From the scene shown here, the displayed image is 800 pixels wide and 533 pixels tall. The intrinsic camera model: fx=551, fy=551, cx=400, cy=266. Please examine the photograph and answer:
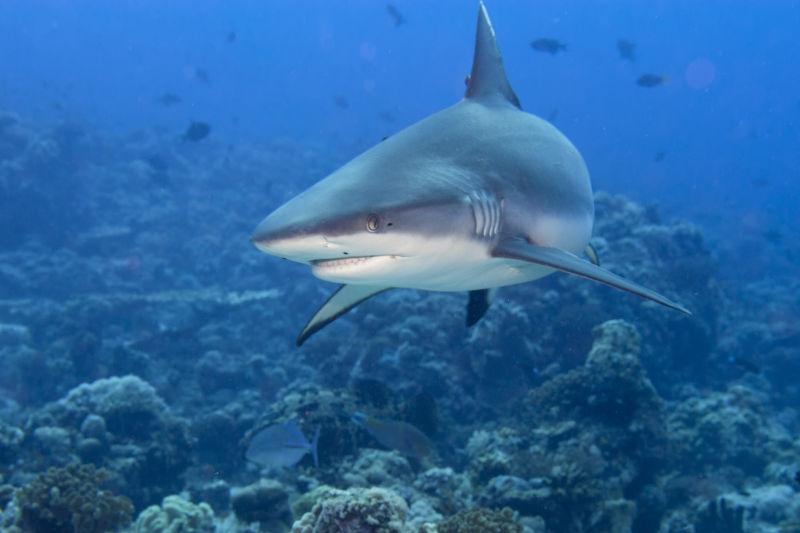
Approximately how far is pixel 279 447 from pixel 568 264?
13.4 feet

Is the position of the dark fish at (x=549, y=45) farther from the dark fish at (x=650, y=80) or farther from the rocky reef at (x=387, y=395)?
the rocky reef at (x=387, y=395)

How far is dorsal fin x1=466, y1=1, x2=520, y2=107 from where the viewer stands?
15.0 ft

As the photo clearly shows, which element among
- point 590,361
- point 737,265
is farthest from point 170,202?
point 737,265

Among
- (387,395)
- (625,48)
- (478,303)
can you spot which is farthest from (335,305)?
(625,48)

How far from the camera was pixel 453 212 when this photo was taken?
2.79 meters

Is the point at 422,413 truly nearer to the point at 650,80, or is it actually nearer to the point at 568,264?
the point at 568,264

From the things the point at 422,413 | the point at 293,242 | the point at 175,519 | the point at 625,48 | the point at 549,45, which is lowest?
the point at 175,519

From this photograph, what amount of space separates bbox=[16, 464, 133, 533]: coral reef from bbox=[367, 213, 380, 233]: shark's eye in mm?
4144

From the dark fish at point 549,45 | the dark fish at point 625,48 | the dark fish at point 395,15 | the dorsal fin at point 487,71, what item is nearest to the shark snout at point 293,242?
the dorsal fin at point 487,71

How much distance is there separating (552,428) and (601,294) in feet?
16.5

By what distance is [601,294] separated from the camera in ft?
38.7

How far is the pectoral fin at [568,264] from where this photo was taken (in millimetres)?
2705

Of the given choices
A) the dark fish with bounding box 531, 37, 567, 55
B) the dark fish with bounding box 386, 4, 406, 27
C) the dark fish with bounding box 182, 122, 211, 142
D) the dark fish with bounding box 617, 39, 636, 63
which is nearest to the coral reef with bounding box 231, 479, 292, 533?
the dark fish with bounding box 182, 122, 211, 142

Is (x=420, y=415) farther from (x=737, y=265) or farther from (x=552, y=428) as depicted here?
(x=737, y=265)
